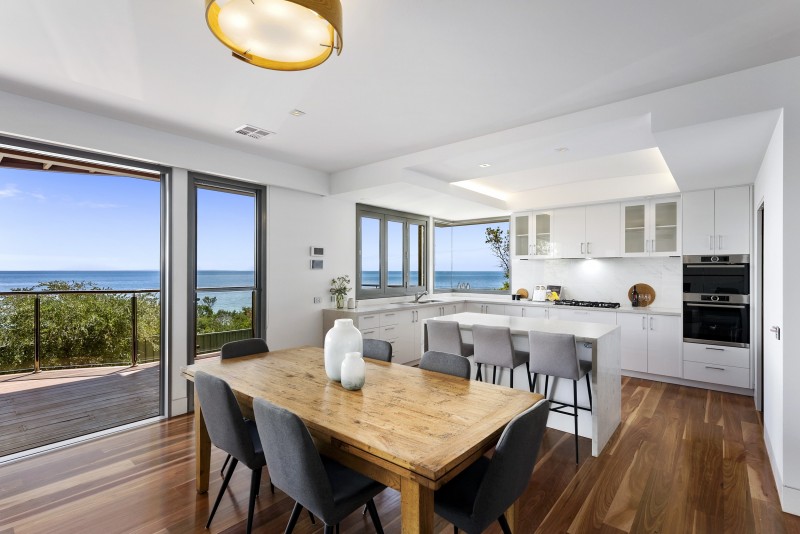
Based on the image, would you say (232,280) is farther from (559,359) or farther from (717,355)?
(717,355)

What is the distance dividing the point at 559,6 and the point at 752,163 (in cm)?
299

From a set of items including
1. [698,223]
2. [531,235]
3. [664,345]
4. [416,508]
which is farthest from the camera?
[531,235]

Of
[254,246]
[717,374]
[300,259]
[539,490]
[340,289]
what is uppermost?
[254,246]

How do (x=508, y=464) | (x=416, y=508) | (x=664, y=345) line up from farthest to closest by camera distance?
(x=664, y=345) < (x=508, y=464) < (x=416, y=508)

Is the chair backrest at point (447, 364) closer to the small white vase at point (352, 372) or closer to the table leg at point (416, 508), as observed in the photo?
the small white vase at point (352, 372)

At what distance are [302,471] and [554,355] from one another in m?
2.22

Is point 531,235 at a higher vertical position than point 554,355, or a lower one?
higher

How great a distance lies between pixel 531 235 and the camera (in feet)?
20.6

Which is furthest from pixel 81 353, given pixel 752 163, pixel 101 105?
pixel 752 163

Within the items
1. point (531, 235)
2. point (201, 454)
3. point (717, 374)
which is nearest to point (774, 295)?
point (717, 374)

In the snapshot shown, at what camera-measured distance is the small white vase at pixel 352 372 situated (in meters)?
2.07

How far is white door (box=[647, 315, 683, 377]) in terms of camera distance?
470 cm

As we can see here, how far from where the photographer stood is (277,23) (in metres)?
1.50

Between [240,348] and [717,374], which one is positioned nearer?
[240,348]
